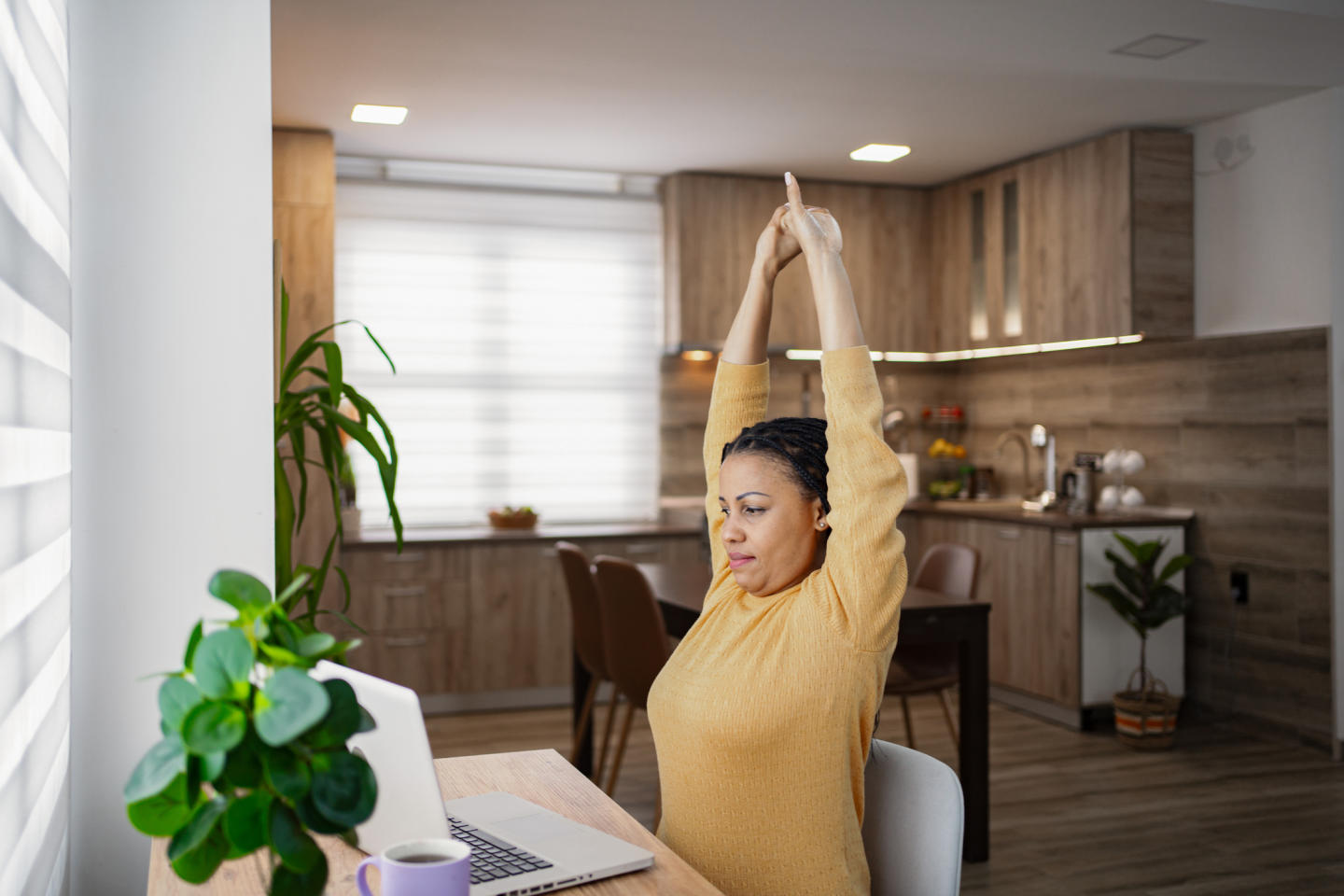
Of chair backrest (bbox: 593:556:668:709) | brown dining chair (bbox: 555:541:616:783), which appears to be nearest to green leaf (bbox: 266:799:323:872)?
chair backrest (bbox: 593:556:668:709)

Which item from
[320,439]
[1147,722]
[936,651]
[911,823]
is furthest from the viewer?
[1147,722]

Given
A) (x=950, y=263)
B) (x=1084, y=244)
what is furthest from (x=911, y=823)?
(x=950, y=263)

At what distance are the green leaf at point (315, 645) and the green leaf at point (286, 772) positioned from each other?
0.23 feet

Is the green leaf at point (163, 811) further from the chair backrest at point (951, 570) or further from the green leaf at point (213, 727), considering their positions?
the chair backrest at point (951, 570)

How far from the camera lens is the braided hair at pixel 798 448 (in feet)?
5.13

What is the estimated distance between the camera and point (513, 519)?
221 inches

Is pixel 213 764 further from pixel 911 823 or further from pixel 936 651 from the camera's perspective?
pixel 936 651

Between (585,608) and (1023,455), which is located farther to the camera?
(1023,455)

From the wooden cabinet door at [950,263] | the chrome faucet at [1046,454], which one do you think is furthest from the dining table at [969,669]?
the wooden cabinet door at [950,263]

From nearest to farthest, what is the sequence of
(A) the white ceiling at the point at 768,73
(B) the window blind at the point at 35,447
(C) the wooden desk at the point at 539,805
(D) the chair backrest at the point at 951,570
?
(B) the window blind at the point at 35,447 < (C) the wooden desk at the point at 539,805 < (A) the white ceiling at the point at 768,73 < (D) the chair backrest at the point at 951,570

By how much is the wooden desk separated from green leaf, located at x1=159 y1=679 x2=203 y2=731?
9.6 inches

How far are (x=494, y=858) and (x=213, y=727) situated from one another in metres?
0.69

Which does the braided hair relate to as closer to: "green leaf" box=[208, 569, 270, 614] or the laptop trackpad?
the laptop trackpad

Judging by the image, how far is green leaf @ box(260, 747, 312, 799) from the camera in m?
0.82
